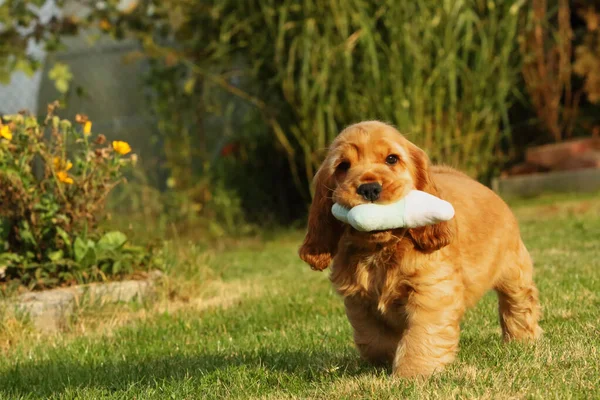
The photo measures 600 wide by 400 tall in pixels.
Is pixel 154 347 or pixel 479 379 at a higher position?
pixel 479 379

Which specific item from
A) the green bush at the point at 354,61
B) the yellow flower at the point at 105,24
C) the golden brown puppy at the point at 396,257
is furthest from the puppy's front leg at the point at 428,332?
the yellow flower at the point at 105,24

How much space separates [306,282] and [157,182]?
16.6 ft

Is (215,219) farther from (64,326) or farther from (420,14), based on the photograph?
(64,326)

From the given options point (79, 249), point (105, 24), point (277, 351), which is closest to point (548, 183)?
point (105, 24)

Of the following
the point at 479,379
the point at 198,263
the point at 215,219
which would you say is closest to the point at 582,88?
the point at 215,219

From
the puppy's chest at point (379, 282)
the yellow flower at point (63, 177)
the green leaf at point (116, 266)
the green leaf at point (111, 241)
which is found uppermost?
the yellow flower at point (63, 177)

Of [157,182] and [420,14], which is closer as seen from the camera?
[420,14]

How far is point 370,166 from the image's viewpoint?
3.60 metres

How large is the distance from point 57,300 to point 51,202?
26.4 inches

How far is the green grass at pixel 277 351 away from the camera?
345 cm

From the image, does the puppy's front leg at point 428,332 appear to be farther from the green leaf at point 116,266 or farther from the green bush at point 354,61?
the green bush at point 354,61

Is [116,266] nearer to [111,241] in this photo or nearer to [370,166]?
[111,241]

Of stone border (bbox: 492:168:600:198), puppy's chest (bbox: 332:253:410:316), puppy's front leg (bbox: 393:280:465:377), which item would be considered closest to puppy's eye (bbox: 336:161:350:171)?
puppy's chest (bbox: 332:253:410:316)

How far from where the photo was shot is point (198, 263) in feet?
21.5
